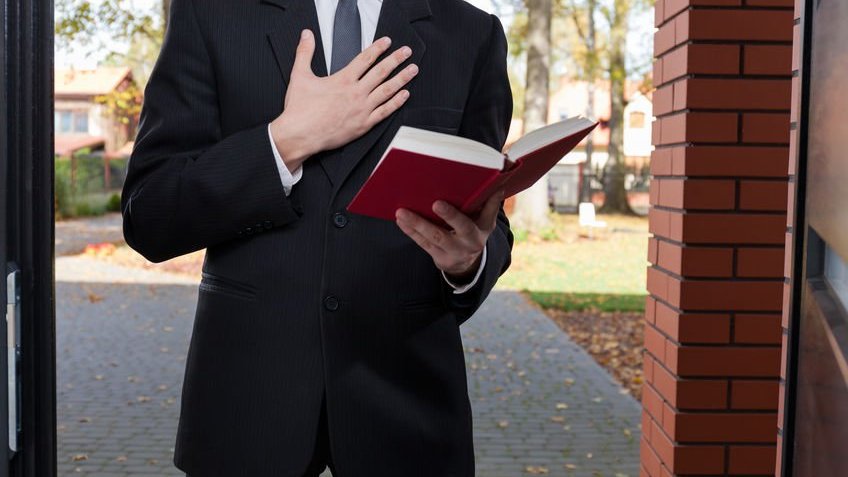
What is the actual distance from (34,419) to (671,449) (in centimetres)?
249

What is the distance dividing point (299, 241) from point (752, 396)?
2.31 m

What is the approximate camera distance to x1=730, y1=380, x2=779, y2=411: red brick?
3.62 meters

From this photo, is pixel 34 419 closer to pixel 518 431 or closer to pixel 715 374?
pixel 715 374

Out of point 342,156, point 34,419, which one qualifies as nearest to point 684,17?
point 342,156

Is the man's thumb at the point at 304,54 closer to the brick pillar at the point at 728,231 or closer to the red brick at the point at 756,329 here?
the brick pillar at the point at 728,231

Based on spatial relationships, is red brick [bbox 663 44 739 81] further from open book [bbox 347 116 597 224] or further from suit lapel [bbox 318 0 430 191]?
open book [bbox 347 116 597 224]

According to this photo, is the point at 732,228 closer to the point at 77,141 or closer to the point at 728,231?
the point at 728,231

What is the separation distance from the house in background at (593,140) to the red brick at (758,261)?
1729 centimetres

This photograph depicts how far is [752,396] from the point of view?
12.0 feet

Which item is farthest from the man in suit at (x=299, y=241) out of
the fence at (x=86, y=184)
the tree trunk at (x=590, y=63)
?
the tree trunk at (x=590, y=63)

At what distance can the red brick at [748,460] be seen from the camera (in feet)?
12.0

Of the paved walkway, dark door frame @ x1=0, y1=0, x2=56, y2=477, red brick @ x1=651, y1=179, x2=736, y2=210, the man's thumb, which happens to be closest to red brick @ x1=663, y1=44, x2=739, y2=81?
red brick @ x1=651, y1=179, x2=736, y2=210

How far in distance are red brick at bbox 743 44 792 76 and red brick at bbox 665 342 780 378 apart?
3.14ft

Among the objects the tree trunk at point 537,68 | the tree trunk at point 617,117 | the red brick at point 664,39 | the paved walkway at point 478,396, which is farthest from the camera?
the tree trunk at point 617,117
